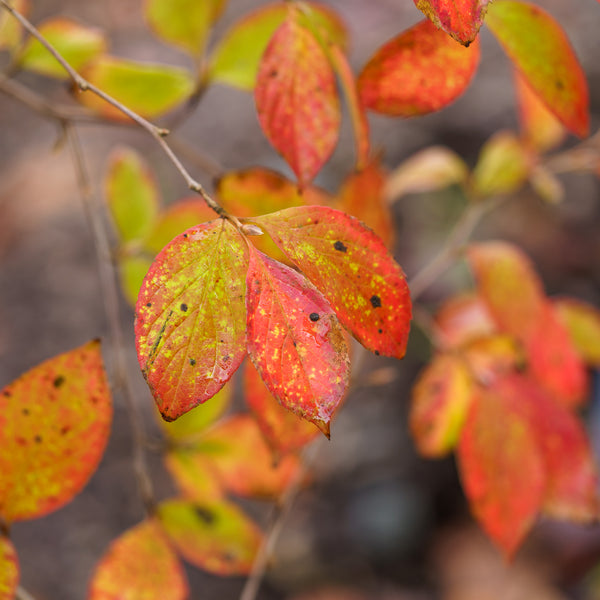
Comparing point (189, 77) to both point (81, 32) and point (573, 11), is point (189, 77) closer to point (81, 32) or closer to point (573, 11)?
point (81, 32)

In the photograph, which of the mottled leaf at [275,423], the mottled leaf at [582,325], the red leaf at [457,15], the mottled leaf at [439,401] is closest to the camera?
the red leaf at [457,15]

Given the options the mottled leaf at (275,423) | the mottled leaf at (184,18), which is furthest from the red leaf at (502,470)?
the mottled leaf at (184,18)

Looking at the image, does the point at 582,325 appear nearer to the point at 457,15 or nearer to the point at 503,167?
the point at 503,167

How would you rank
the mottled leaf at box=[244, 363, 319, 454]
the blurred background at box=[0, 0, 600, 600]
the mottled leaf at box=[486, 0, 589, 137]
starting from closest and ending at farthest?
the mottled leaf at box=[486, 0, 589, 137], the mottled leaf at box=[244, 363, 319, 454], the blurred background at box=[0, 0, 600, 600]

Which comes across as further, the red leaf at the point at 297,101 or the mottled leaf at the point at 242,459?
the mottled leaf at the point at 242,459

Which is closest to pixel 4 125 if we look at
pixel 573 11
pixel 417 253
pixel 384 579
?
pixel 417 253

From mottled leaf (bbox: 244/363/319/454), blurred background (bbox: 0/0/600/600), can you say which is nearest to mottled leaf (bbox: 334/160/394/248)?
Result: mottled leaf (bbox: 244/363/319/454)

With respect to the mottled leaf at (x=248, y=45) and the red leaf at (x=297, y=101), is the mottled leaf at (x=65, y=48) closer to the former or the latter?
the mottled leaf at (x=248, y=45)

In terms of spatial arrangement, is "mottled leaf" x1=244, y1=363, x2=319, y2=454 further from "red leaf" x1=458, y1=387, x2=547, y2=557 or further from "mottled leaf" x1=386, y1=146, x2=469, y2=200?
"mottled leaf" x1=386, y1=146, x2=469, y2=200
